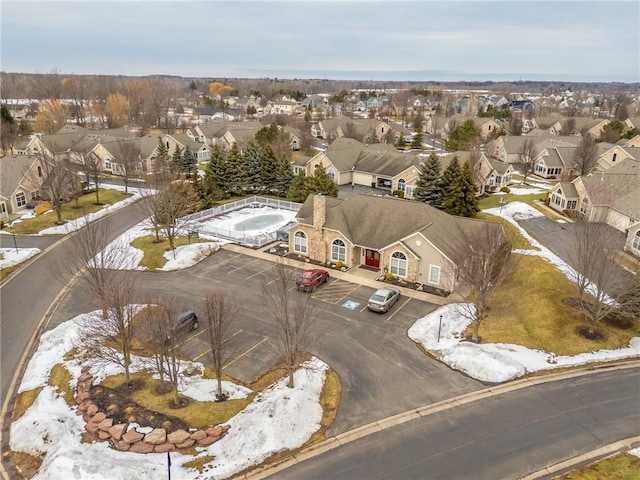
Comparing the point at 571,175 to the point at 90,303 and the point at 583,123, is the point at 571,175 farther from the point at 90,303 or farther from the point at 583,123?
the point at 90,303

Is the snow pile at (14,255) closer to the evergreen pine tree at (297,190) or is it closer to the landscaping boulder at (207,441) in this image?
the evergreen pine tree at (297,190)

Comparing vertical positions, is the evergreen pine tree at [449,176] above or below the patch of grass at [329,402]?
above

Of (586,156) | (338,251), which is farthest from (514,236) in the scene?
(586,156)

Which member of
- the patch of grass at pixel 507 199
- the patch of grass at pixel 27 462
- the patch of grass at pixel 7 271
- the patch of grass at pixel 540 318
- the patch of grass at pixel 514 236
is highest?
the patch of grass at pixel 507 199

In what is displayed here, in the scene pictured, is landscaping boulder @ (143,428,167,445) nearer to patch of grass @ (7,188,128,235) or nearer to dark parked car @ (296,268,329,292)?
dark parked car @ (296,268,329,292)

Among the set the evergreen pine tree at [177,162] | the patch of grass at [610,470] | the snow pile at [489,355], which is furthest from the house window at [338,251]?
the evergreen pine tree at [177,162]

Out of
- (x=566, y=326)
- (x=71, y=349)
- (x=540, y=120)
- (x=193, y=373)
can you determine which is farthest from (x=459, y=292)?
(x=540, y=120)
